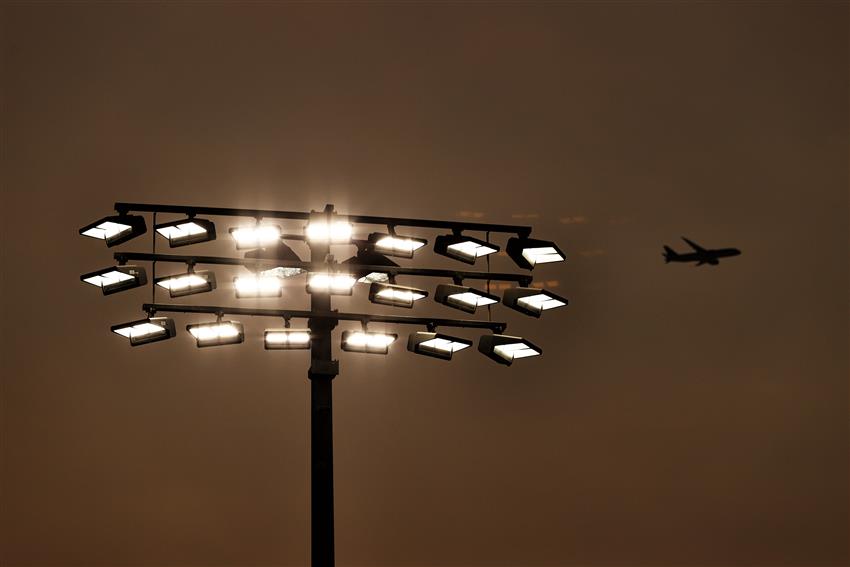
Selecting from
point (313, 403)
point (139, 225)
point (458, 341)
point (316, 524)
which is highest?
point (139, 225)

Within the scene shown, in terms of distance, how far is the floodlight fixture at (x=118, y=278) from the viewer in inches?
254

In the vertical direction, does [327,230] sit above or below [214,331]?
above

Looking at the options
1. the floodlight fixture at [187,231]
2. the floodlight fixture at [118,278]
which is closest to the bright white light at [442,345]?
the floodlight fixture at [187,231]

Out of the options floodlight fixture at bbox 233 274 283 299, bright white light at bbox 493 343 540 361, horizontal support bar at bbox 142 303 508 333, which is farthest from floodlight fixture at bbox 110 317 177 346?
bright white light at bbox 493 343 540 361

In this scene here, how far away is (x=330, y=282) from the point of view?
6.70 m

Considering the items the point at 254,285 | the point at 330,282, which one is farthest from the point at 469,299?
the point at 254,285

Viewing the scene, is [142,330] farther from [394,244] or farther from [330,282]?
[394,244]

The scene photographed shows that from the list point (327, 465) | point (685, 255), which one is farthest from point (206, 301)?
point (685, 255)

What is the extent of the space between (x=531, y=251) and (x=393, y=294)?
1.31m

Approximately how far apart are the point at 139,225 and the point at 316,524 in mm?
2823

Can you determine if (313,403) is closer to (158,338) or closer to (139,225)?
(158,338)

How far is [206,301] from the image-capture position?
392 inches

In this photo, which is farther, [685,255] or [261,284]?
[685,255]

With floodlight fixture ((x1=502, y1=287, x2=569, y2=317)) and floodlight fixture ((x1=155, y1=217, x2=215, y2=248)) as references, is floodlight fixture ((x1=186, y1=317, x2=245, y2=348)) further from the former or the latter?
floodlight fixture ((x1=502, y1=287, x2=569, y2=317))
